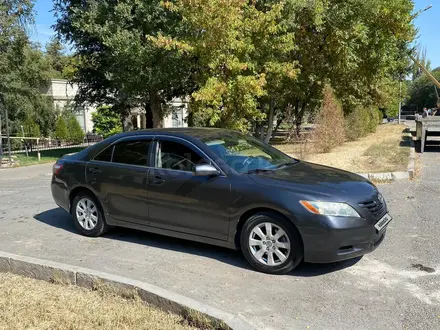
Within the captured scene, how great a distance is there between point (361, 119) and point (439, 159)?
9105mm

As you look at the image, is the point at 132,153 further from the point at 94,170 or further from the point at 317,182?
the point at 317,182

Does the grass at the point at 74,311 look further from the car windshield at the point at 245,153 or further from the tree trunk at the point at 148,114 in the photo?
the tree trunk at the point at 148,114

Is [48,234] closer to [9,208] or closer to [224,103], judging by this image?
[9,208]

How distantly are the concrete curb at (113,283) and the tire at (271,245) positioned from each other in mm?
1155

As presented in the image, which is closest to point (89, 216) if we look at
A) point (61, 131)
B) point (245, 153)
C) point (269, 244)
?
point (245, 153)

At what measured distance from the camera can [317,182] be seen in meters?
4.69

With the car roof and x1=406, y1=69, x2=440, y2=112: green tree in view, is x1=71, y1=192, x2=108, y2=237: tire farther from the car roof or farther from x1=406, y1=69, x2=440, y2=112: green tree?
x1=406, y1=69, x2=440, y2=112: green tree

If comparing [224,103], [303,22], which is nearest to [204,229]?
[224,103]

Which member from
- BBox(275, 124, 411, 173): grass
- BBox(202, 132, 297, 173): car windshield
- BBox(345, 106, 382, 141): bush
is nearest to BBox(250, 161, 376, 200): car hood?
BBox(202, 132, 297, 173): car windshield

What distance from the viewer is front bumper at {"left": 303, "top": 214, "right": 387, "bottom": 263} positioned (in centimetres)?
429

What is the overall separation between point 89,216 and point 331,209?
11.6 ft

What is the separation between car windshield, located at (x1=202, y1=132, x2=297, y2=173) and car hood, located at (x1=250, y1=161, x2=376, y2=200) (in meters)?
0.23

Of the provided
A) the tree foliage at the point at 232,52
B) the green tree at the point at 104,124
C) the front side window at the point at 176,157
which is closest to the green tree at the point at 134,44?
the tree foliage at the point at 232,52

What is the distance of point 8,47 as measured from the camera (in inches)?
643
